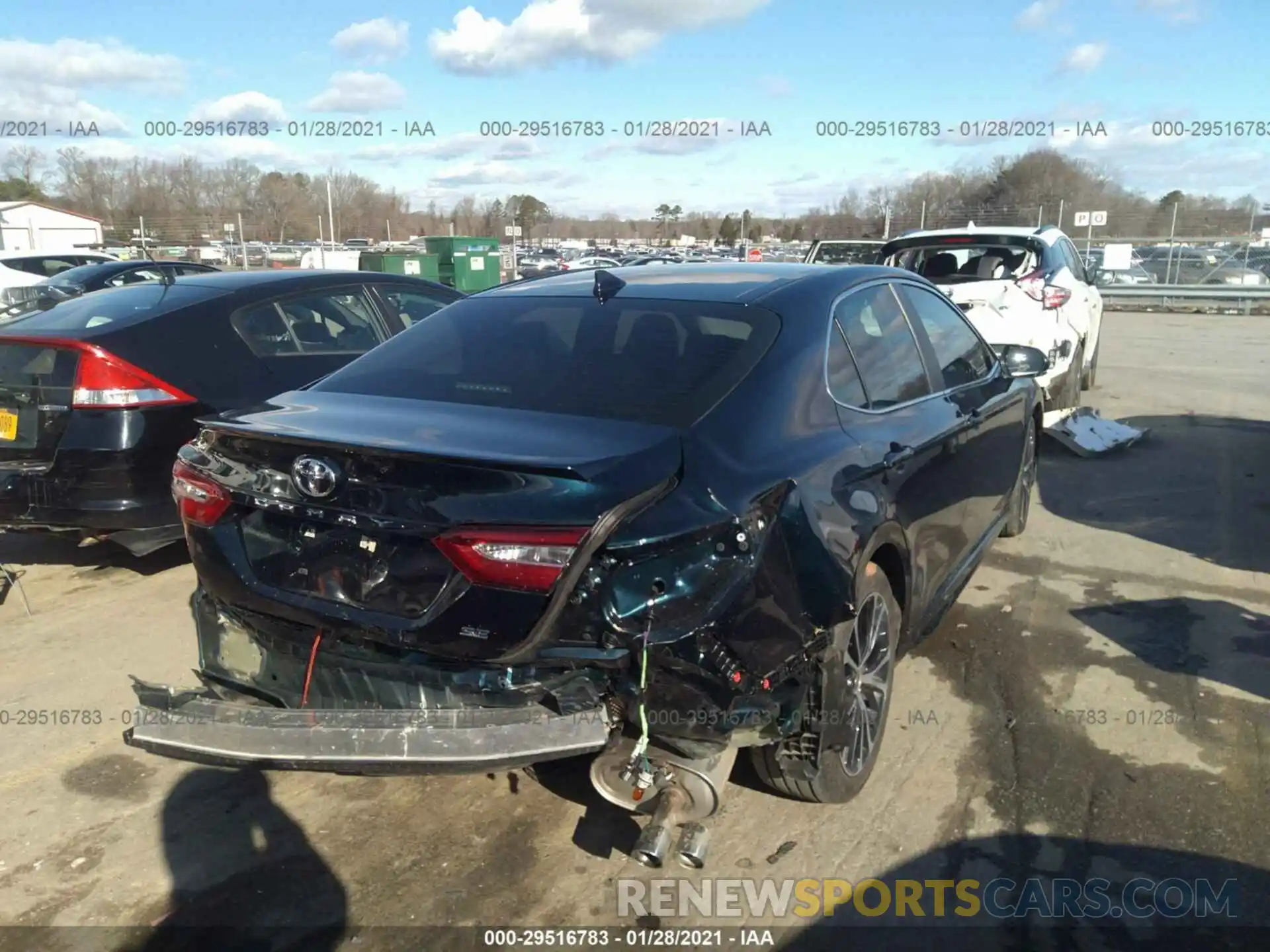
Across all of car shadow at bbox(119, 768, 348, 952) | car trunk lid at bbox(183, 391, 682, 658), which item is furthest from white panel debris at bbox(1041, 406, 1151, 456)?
car shadow at bbox(119, 768, 348, 952)

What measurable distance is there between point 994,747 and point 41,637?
4.22 m

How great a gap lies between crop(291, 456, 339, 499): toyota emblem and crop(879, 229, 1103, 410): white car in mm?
6178

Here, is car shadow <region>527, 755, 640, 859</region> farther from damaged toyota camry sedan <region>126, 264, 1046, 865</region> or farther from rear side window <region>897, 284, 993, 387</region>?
rear side window <region>897, 284, 993, 387</region>

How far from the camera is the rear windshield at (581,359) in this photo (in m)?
2.95

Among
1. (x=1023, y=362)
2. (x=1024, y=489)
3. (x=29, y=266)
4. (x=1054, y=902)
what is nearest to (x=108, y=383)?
(x=1054, y=902)

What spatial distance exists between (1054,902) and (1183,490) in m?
5.15

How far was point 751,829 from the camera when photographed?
313 centimetres

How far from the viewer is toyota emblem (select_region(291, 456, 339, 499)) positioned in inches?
103

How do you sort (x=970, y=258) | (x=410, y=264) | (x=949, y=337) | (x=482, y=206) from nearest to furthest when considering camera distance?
(x=949, y=337), (x=970, y=258), (x=410, y=264), (x=482, y=206)

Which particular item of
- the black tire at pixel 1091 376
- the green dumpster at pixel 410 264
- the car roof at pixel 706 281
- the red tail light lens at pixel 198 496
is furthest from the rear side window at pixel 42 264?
the red tail light lens at pixel 198 496

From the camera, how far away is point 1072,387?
9070mm

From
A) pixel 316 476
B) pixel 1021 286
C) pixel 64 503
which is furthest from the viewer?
pixel 1021 286

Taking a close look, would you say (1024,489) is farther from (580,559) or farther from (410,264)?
(410,264)

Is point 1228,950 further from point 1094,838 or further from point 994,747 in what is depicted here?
point 994,747
